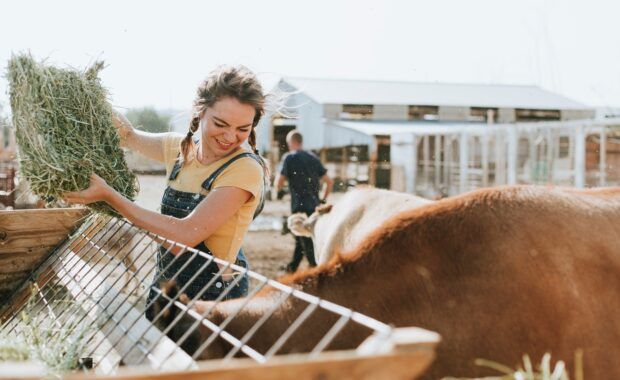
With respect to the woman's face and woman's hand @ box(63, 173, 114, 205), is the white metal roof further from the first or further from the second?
woman's hand @ box(63, 173, 114, 205)

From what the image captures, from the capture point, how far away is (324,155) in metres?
35.9

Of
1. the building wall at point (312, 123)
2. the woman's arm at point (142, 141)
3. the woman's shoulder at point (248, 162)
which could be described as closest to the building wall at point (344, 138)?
the building wall at point (312, 123)

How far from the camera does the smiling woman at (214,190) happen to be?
9.06 feet

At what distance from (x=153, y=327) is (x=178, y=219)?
0.89 m

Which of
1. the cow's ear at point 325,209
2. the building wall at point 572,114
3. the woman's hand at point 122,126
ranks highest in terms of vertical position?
the building wall at point 572,114

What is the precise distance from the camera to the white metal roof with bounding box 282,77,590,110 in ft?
123

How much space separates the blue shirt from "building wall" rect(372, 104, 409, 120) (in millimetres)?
26594

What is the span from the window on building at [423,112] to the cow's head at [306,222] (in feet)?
99.5

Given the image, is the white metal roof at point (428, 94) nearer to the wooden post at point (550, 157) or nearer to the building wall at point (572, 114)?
the building wall at point (572, 114)

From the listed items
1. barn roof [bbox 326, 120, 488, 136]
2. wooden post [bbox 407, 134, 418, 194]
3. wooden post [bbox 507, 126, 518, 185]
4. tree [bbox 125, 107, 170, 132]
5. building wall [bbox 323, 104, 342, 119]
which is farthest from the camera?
building wall [bbox 323, 104, 342, 119]

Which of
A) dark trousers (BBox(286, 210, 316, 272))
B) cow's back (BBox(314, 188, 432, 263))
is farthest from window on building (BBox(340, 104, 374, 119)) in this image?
cow's back (BBox(314, 188, 432, 263))

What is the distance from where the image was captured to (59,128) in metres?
2.82

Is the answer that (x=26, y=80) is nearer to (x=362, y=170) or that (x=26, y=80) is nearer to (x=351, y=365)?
(x=351, y=365)

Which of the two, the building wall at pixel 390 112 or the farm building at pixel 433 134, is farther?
the building wall at pixel 390 112
